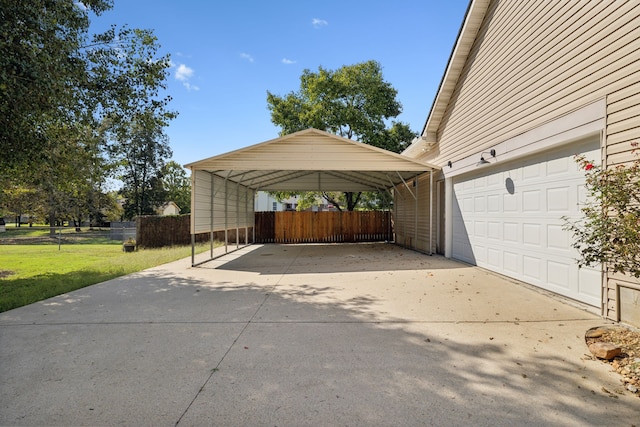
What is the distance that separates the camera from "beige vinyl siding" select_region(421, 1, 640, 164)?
4.17 metres

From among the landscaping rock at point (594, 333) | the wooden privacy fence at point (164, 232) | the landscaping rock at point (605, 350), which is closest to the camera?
the landscaping rock at point (605, 350)

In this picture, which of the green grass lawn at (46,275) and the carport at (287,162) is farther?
the carport at (287,162)

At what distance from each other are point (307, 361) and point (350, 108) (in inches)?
764

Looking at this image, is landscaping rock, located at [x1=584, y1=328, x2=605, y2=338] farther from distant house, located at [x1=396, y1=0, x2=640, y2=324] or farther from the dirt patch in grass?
the dirt patch in grass

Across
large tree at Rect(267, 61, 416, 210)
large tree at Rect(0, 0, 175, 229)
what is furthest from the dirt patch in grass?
large tree at Rect(267, 61, 416, 210)

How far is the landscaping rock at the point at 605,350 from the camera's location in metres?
3.02

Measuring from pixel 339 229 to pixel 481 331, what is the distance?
13230mm

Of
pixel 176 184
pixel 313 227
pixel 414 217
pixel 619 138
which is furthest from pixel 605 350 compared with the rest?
pixel 176 184

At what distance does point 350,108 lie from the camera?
20.6 metres

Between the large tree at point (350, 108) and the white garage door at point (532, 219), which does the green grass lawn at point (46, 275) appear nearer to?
the white garage door at point (532, 219)

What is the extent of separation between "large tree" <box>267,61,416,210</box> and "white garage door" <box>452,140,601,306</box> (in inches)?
510

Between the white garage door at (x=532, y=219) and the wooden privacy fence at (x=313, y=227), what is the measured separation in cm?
864

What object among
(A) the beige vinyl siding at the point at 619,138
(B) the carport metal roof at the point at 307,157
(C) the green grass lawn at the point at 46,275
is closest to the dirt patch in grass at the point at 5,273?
(C) the green grass lawn at the point at 46,275

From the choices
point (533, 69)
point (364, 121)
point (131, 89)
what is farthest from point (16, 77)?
point (364, 121)
